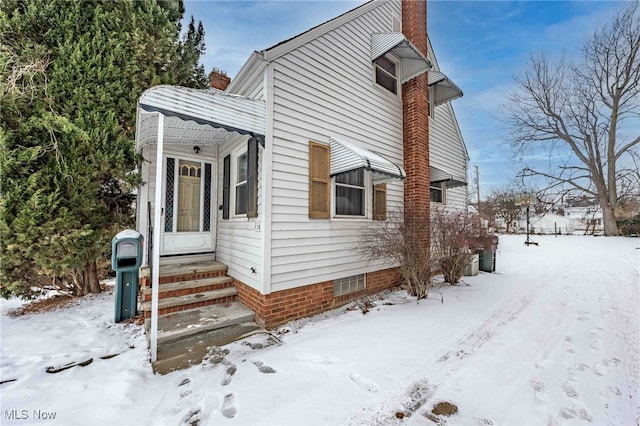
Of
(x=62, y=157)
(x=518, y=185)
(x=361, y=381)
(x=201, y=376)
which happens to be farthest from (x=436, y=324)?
(x=518, y=185)

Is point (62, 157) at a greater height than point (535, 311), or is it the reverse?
point (62, 157)

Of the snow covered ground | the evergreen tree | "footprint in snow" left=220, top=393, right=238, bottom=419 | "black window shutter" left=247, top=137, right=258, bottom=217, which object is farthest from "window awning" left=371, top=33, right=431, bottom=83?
"footprint in snow" left=220, top=393, right=238, bottom=419

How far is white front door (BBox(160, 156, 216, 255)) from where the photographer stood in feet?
18.3

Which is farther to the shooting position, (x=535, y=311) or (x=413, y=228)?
(x=413, y=228)

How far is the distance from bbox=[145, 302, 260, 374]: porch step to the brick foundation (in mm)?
204

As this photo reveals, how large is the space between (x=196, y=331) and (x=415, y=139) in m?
6.20

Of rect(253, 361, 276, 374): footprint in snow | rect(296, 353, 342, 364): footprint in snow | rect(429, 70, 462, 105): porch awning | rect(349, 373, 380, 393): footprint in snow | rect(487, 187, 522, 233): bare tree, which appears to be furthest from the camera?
rect(487, 187, 522, 233): bare tree

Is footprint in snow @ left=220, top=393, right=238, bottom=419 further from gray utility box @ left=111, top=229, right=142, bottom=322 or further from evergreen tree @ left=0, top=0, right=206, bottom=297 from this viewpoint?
evergreen tree @ left=0, top=0, right=206, bottom=297

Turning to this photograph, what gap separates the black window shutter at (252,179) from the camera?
14.4 ft

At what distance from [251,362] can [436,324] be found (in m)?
2.81

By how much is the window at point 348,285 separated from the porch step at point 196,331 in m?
1.70

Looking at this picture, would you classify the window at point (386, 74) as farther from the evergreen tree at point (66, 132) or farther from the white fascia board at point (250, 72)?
the evergreen tree at point (66, 132)

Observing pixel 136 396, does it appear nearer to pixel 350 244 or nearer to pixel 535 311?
pixel 350 244

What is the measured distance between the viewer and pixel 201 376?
2801mm
